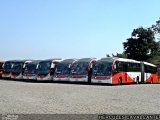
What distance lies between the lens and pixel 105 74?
34469mm

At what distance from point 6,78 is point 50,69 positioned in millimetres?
8362

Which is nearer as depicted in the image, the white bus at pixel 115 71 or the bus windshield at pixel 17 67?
the white bus at pixel 115 71

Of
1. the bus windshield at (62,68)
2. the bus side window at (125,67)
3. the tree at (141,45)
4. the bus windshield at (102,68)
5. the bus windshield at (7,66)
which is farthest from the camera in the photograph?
the tree at (141,45)

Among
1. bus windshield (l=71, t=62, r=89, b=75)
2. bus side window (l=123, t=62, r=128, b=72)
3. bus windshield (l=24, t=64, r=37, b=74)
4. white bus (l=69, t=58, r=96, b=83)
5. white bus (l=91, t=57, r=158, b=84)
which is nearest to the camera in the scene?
white bus (l=91, t=57, r=158, b=84)

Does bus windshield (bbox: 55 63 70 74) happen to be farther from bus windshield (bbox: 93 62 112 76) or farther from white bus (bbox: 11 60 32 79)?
white bus (bbox: 11 60 32 79)

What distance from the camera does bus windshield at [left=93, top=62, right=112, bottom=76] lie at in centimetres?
3450

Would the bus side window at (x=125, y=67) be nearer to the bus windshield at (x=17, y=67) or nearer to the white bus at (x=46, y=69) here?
the white bus at (x=46, y=69)

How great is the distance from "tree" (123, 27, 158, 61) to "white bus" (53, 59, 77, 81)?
3749 centimetres

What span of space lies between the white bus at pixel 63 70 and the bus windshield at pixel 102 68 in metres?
3.64

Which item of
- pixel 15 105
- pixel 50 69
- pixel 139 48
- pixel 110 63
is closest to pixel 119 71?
pixel 110 63

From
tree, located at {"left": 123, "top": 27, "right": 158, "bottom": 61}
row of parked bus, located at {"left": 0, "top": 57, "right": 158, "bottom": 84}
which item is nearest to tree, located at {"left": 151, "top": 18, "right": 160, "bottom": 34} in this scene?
tree, located at {"left": 123, "top": 27, "right": 158, "bottom": 61}

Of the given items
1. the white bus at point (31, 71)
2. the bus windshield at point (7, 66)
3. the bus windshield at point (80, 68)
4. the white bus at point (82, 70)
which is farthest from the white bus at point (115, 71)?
the bus windshield at point (7, 66)

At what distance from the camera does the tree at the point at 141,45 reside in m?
75.1

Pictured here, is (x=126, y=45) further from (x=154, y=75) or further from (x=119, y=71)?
(x=119, y=71)
